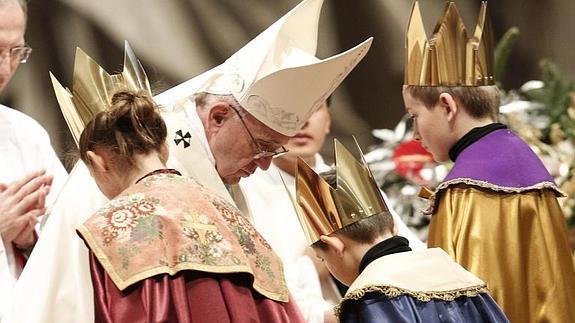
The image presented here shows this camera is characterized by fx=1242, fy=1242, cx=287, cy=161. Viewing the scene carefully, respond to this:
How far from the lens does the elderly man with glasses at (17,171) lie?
3.88 m

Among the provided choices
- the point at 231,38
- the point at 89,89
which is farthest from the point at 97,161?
the point at 231,38

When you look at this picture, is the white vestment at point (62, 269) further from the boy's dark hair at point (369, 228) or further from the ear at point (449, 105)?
the ear at point (449, 105)

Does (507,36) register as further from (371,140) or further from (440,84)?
(440,84)

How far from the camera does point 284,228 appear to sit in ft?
15.2

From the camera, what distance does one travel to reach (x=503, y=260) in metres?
3.80

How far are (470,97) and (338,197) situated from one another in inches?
32.8

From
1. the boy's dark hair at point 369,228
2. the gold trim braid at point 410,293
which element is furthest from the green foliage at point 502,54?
the gold trim braid at point 410,293

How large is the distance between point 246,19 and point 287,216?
6.23 feet

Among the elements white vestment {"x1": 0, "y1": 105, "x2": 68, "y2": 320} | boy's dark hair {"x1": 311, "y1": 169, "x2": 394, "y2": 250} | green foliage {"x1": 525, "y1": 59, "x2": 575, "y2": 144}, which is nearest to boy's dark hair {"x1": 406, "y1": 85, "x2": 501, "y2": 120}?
boy's dark hair {"x1": 311, "y1": 169, "x2": 394, "y2": 250}

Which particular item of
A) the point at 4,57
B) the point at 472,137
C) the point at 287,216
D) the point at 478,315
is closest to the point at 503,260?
the point at 472,137

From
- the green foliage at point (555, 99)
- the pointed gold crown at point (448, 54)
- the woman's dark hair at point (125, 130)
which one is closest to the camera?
the woman's dark hair at point (125, 130)

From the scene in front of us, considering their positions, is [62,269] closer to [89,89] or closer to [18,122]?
→ [89,89]

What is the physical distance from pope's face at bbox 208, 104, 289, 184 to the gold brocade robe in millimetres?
601

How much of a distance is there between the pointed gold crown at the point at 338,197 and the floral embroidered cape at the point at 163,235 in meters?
0.35
